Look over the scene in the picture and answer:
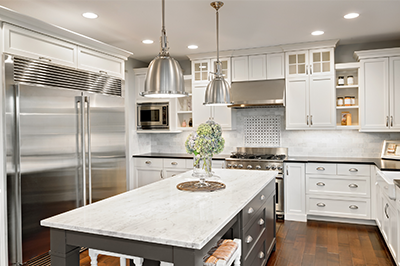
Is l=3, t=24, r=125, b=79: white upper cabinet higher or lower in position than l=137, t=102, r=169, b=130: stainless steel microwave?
higher

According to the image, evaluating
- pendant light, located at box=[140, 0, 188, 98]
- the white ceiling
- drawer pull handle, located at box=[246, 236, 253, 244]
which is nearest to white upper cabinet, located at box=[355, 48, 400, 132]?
the white ceiling

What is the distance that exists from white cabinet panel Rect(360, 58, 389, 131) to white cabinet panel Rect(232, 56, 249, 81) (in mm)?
1645

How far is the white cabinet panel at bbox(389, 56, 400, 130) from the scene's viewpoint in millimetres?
4262

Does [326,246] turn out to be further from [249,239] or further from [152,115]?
[152,115]

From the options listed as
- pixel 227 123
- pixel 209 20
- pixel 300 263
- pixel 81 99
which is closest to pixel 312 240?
pixel 300 263

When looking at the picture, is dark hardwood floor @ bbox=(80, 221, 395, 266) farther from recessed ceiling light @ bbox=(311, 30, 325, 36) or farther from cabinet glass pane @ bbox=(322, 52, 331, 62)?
recessed ceiling light @ bbox=(311, 30, 325, 36)

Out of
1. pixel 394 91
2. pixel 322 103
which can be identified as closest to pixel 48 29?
pixel 322 103

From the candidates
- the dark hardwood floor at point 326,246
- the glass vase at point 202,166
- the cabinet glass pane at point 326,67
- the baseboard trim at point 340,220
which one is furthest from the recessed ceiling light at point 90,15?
the baseboard trim at point 340,220

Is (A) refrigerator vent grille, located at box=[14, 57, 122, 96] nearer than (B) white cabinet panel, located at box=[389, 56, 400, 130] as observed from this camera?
Yes

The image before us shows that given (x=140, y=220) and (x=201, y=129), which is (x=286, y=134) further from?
(x=140, y=220)

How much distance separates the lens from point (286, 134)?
201 inches

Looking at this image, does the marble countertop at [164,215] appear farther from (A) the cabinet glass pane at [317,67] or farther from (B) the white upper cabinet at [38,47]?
(A) the cabinet glass pane at [317,67]

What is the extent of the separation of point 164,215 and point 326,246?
2.53m

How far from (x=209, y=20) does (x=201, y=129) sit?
5.32 feet
